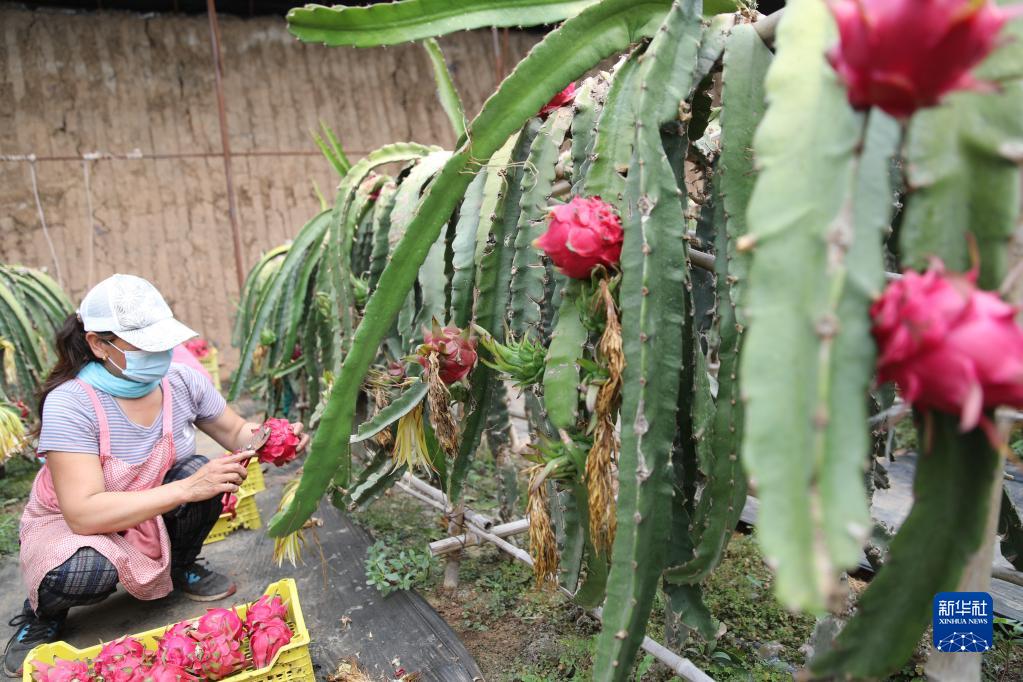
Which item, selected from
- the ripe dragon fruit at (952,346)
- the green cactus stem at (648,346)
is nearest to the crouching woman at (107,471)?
the green cactus stem at (648,346)

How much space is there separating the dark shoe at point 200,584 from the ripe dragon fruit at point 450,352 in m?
1.63

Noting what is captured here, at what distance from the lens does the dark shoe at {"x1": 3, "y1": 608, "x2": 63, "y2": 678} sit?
2.29 meters

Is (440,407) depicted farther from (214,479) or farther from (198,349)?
(198,349)

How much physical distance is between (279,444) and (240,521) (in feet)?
3.81

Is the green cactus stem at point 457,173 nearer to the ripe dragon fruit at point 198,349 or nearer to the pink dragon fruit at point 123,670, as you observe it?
the pink dragon fruit at point 123,670

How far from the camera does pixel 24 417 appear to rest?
12.8 feet

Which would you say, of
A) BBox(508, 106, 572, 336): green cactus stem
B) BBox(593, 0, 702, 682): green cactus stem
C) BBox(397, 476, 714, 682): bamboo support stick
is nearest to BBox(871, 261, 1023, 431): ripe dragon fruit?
BBox(593, 0, 702, 682): green cactus stem

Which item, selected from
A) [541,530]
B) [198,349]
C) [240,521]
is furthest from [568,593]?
[198,349]

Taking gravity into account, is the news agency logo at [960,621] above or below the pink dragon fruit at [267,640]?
above

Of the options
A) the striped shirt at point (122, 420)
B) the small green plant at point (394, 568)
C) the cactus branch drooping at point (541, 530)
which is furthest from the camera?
the small green plant at point (394, 568)

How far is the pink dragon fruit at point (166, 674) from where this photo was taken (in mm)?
1688

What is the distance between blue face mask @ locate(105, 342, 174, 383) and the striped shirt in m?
0.12

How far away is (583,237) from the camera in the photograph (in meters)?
1.15

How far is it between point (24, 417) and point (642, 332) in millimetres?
4008
